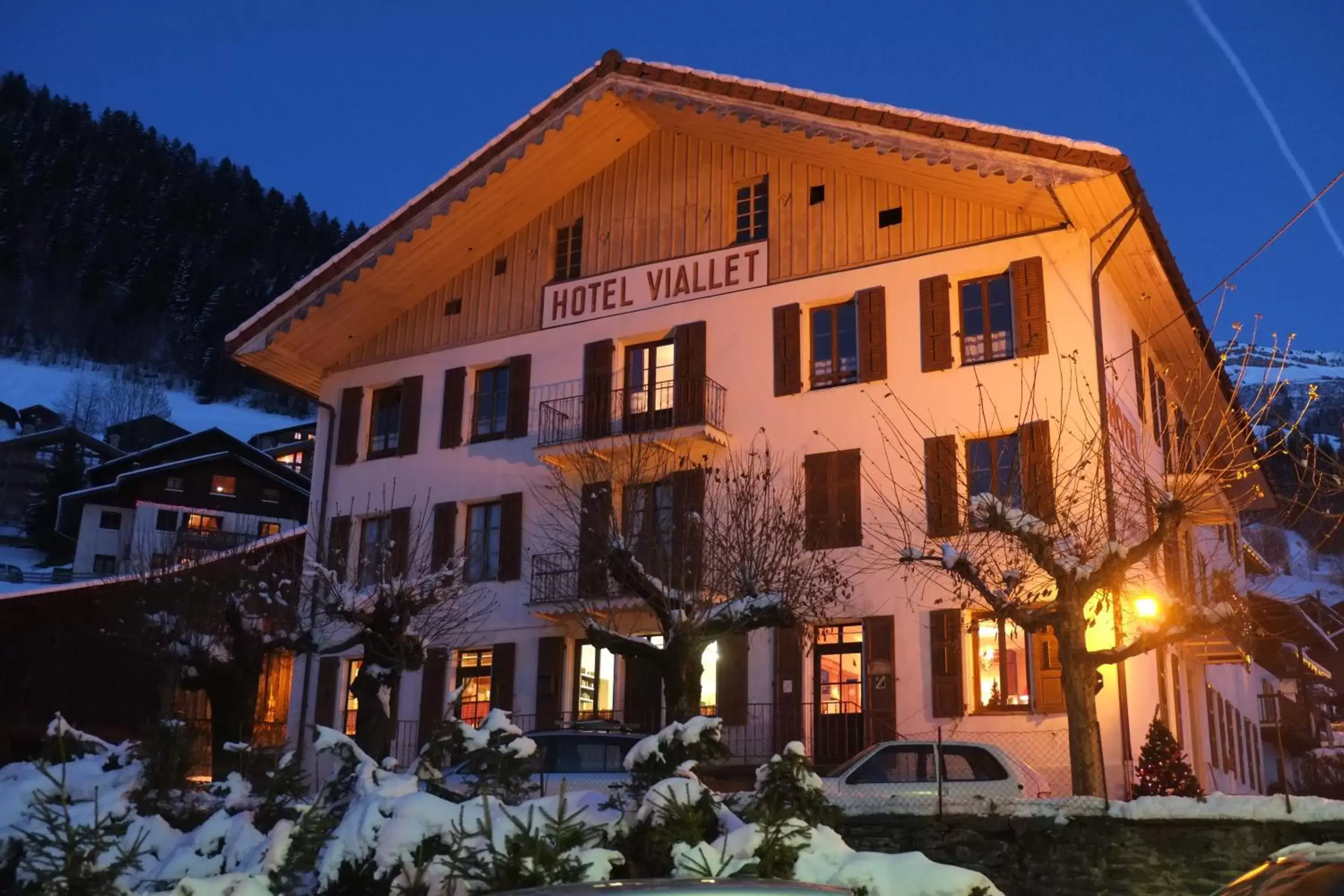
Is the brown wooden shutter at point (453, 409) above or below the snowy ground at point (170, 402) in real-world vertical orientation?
below

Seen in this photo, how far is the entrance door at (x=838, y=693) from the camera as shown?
20453 mm

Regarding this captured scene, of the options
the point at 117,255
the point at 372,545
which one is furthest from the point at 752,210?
the point at 117,255

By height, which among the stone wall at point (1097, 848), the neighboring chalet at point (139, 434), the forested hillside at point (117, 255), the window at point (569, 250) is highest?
the forested hillside at point (117, 255)

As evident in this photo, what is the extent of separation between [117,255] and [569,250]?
103978mm

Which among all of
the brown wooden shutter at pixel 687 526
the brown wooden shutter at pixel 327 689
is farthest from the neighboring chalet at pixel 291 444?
the brown wooden shutter at pixel 687 526

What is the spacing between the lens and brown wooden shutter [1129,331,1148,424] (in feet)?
70.7

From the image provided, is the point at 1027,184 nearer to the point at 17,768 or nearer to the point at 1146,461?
the point at 1146,461

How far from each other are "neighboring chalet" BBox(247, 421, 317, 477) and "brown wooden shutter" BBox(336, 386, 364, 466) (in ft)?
172

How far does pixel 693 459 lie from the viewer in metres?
22.8

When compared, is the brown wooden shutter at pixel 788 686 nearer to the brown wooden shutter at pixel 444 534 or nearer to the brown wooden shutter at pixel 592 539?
the brown wooden shutter at pixel 592 539

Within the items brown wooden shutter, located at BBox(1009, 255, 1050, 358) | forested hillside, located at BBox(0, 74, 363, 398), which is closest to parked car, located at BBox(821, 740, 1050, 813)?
brown wooden shutter, located at BBox(1009, 255, 1050, 358)

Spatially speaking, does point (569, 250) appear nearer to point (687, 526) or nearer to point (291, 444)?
point (687, 526)

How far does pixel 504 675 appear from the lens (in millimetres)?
23625

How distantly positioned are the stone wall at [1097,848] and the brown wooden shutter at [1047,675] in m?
6.61
